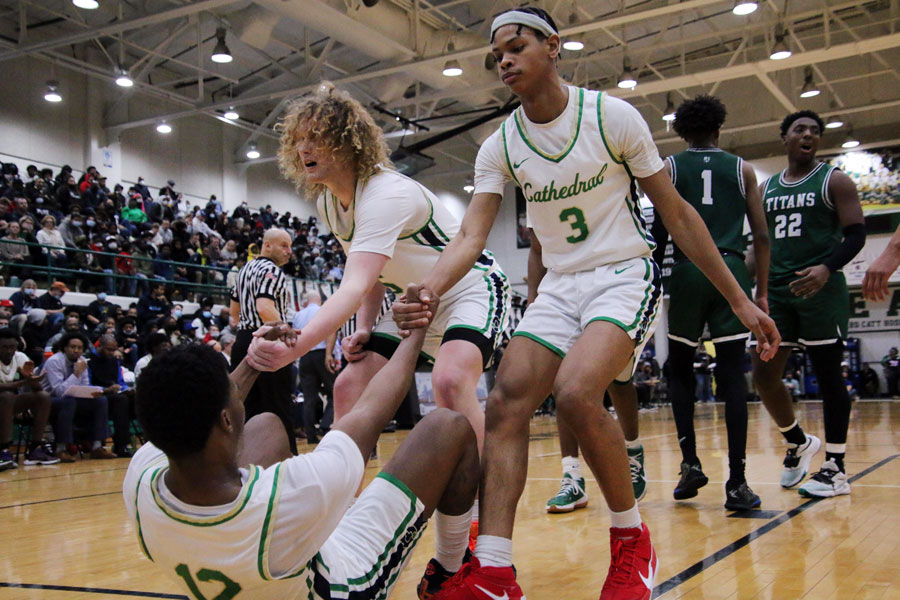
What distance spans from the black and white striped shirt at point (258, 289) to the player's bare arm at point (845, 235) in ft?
10.5

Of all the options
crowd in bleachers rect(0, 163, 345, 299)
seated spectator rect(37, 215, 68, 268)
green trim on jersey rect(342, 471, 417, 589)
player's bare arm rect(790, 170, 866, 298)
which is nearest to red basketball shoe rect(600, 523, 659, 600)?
green trim on jersey rect(342, 471, 417, 589)

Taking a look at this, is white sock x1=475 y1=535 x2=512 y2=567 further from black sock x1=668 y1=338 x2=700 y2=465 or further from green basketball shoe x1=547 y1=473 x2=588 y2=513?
black sock x1=668 y1=338 x2=700 y2=465

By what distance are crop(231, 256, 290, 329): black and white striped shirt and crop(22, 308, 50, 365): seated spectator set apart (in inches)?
206

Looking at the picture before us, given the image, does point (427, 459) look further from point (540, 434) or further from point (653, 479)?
point (540, 434)

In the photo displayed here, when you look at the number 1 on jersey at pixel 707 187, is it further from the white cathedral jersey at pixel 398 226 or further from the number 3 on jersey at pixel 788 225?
the white cathedral jersey at pixel 398 226

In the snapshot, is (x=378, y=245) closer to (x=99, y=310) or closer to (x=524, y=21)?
(x=524, y=21)

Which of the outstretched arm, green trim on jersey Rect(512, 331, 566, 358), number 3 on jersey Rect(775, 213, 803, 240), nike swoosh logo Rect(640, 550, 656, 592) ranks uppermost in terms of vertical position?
number 3 on jersey Rect(775, 213, 803, 240)

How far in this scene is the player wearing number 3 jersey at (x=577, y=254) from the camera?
246 centimetres

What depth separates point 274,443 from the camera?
2.21 metres

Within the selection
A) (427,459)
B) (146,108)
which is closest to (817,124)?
(427,459)

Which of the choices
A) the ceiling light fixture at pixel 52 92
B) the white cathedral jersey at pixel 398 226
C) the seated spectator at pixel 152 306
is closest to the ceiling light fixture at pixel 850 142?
the seated spectator at pixel 152 306

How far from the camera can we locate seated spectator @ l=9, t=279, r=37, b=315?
429 inches

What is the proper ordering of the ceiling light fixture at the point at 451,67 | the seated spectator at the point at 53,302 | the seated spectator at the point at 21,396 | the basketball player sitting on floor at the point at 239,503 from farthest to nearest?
the ceiling light fixture at the point at 451,67, the seated spectator at the point at 53,302, the seated spectator at the point at 21,396, the basketball player sitting on floor at the point at 239,503

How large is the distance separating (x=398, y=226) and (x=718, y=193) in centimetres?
197
